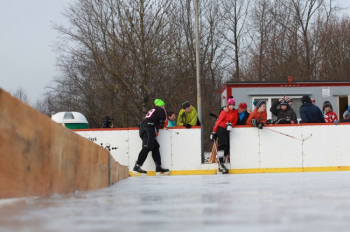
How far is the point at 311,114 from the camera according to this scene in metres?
13.4

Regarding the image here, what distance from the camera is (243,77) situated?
39031 millimetres

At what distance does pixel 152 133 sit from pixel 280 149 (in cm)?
322

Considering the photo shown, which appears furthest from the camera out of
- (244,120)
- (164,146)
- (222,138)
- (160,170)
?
(244,120)

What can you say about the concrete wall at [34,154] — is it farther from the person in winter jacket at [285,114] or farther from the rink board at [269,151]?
the person in winter jacket at [285,114]

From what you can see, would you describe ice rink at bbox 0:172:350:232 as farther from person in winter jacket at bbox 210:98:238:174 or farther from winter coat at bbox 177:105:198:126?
winter coat at bbox 177:105:198:126

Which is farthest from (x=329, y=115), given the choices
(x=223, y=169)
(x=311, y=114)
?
(x=223, y=169)

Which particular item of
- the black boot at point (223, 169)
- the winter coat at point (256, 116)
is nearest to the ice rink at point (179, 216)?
the black boot at point (223, 169)

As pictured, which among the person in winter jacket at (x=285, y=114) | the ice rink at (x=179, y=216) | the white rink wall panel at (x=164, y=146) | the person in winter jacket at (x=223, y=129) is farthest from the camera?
the person in winter jacket at (x=285, y=114)

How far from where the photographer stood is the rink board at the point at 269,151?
13.1 metres

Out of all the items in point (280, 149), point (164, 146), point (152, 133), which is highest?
point (152, 133)

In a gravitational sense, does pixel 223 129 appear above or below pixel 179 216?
above

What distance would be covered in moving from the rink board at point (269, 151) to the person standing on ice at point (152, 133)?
0.60 meters

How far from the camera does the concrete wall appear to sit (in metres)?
2.44

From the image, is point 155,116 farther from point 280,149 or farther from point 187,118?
point 280,149
